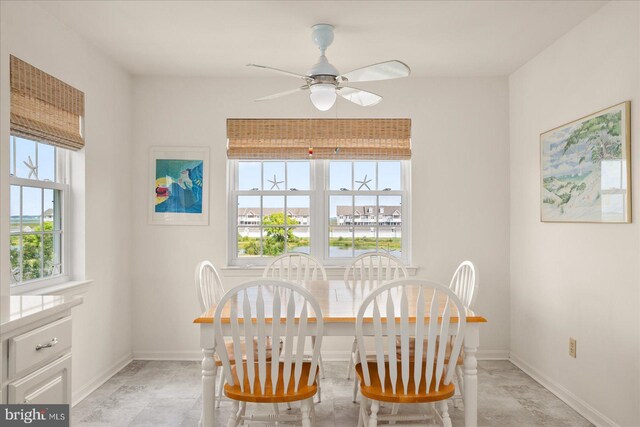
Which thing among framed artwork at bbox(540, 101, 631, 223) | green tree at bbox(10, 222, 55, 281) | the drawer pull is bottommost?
the drawer pull

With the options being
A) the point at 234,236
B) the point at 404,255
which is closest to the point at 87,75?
the point at 234,236

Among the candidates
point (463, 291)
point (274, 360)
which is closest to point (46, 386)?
point (274, 360)

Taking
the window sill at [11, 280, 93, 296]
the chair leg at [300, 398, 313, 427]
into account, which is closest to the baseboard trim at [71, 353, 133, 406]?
the window sill at [11, 280, 93, 296]

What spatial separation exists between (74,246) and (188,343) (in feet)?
4.49

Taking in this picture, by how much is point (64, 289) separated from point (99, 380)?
0.88 metres

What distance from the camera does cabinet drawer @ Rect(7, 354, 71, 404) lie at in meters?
1.71

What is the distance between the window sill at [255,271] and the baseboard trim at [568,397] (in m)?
1.16

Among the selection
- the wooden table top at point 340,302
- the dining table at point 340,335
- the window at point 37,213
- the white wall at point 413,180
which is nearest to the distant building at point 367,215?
the white wall at point 413,180

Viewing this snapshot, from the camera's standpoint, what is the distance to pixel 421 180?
4.32m

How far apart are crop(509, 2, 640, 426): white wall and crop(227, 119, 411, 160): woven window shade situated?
3.44ft

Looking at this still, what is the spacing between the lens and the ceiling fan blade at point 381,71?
2.67m

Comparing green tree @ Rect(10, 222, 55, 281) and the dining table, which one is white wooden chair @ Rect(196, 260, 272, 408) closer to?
the dining table

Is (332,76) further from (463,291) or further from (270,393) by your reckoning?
(270,393)

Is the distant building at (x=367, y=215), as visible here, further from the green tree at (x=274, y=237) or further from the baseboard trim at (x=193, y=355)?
the baseboard trim at (x=193, y=355)
